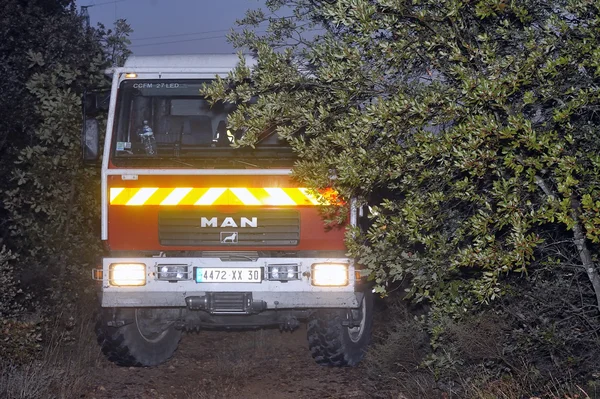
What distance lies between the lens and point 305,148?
22.1 feet

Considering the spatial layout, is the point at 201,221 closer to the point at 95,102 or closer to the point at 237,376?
the point at 95,102

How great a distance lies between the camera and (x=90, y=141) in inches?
325

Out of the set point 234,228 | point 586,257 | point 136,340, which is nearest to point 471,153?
point 586,257

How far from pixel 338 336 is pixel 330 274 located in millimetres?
851

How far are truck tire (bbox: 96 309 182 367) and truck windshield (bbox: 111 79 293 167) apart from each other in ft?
5.02

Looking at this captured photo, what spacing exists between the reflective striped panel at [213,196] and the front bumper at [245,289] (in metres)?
0.50

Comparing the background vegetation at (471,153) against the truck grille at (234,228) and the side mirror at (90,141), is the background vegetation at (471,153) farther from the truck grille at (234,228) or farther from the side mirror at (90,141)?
the side mirror at (90,141)

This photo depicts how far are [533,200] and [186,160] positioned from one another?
3403 mm

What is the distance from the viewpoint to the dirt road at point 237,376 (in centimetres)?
794

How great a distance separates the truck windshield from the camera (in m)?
8.13

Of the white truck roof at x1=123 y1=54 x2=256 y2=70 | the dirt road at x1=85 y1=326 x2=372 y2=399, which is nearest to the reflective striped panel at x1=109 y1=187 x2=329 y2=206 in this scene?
the white truck roof at x1=123 y1=54 x2=256 y2=70

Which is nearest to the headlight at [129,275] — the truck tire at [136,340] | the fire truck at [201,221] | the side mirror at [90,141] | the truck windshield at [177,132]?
the fire truck at [201,221]

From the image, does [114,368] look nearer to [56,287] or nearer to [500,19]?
[56,287]

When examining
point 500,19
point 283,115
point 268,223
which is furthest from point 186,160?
point 500,19
